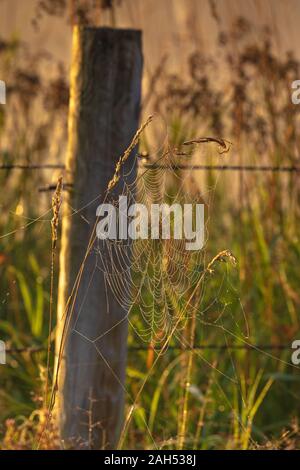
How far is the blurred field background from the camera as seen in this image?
4.31m

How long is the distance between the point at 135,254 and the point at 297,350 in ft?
4.10

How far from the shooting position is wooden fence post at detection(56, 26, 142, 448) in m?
3.17

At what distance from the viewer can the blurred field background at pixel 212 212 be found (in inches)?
170

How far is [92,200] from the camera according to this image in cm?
315

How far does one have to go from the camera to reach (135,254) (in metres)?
3.12

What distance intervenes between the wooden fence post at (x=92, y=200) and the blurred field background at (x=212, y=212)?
64 centimetres

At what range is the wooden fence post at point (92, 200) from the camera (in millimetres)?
3174

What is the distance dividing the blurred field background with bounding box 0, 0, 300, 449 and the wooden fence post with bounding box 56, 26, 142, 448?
636 millimetres

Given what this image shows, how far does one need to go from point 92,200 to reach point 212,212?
1.43 m

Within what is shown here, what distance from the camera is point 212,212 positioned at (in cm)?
451

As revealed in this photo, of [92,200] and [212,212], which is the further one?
[212,212]
